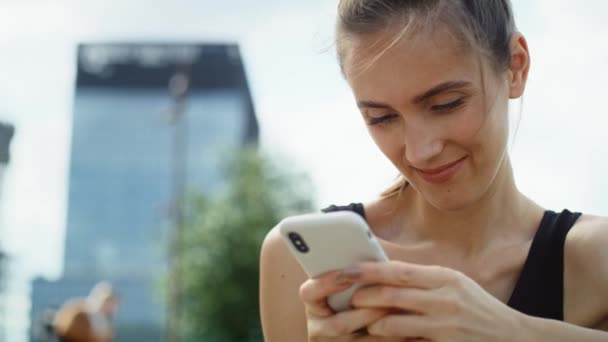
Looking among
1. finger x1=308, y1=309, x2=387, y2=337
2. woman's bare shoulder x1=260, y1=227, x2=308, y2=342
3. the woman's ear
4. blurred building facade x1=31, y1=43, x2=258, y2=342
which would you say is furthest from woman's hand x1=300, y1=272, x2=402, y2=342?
blurred building facade x1=31, y1=43, x2=258, y2=342

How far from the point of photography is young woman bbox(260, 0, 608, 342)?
1604 mm

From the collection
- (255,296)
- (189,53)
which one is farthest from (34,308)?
(255,296)

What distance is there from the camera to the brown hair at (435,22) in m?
1.84

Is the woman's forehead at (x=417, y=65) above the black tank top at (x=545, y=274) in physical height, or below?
above

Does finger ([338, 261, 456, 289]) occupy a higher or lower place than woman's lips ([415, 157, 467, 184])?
lower

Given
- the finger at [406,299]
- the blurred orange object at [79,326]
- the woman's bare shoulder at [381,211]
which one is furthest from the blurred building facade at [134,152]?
the finger at [406,299]

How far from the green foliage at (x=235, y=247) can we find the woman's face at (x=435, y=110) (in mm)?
25645

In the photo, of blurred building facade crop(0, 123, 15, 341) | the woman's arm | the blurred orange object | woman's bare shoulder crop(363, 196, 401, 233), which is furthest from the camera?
blurred building facade crop(0, 123, 15, 341)

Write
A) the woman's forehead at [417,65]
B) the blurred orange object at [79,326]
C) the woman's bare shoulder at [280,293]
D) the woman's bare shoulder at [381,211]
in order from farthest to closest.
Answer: the blurred orange object at [79,326] → the woman's bare shoulder at [381,211] → the woman's bare shoulder at [280,293] → the woman's forehead at [417,65]

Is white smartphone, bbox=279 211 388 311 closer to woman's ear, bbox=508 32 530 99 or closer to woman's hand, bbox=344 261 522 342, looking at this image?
woman's hand, bbox=344 261 522 342

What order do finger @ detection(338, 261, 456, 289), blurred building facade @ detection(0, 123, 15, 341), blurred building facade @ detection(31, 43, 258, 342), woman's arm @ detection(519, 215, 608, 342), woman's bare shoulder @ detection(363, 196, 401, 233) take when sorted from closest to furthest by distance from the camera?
1. finger @ detection(338, 261, 456, 289)
2. woman's arm @ detection(519, 215, 608, 342)
3. woman's bare shoulder @ detection(363, 196, 401, 233)
4. blurred building facade @ detection(0, 123, 15, 341)
5. blurred building facade @ detection(31, 43, 258, 342)

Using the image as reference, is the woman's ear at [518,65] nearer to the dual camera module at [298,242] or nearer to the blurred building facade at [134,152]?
the dual camera module at [298,242]

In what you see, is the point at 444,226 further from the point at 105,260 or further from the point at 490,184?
the point at 105,260

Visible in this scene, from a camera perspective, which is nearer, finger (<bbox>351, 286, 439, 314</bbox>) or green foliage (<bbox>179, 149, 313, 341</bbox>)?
finger (<bbox>351, 286, 439, 314</bbox>)
